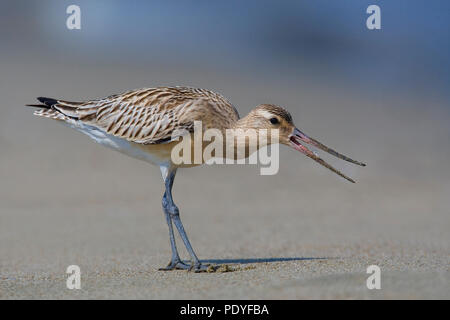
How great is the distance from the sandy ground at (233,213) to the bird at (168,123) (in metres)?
0.92

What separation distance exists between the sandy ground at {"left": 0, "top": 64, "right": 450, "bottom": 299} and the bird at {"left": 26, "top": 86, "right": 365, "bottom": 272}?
924mm

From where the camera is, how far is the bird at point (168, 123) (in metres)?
6.98

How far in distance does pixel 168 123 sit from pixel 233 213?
14.6ft

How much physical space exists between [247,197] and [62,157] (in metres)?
3.72

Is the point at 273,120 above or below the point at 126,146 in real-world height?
above

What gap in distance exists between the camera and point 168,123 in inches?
282

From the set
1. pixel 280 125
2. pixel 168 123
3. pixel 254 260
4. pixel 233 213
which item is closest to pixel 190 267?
pixel 254 260

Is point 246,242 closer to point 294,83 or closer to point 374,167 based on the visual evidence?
point 374,167

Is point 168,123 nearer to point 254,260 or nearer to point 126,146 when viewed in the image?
point 126,146

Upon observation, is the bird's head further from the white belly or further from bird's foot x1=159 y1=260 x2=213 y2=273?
bird's foot x1=159 y1=260 x2=213 y2=273

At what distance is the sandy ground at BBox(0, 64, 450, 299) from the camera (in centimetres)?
607

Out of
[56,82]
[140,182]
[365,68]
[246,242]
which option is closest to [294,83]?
[365,68]

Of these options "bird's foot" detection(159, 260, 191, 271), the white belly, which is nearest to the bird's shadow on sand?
"bird's foot" detection(159, 260, 191, 271)

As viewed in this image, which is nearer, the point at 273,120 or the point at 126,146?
the point at 273,120
